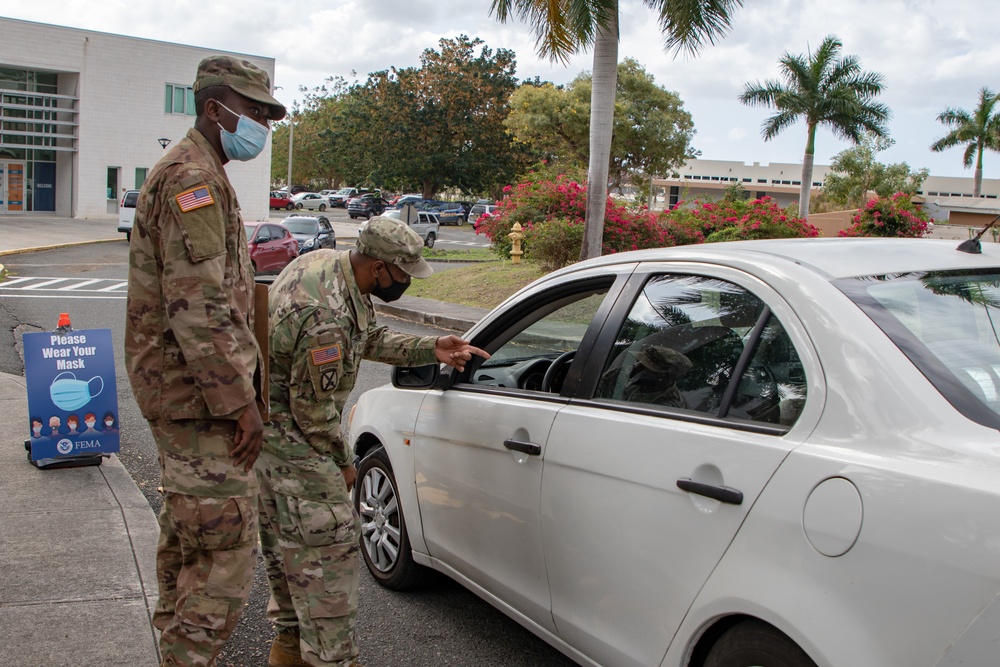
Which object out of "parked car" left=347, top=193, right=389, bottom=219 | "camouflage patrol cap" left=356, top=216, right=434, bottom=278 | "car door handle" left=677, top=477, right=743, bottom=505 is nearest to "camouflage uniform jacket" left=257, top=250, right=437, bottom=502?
"camouflage patrol cap" left=356, top=216, right=434, bottom=278

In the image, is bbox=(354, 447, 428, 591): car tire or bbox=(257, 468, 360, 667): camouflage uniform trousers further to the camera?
bbox=(354, 447, 428, 591): car tire

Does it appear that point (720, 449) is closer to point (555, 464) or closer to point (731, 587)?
point (731, 587)

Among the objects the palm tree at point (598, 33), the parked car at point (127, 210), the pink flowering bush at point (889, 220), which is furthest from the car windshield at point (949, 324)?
the parked car at point (127, 210)

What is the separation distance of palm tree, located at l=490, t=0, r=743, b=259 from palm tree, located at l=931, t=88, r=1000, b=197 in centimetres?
5284

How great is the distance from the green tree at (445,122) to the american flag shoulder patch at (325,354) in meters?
55.3

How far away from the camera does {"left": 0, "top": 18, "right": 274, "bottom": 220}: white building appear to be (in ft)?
137

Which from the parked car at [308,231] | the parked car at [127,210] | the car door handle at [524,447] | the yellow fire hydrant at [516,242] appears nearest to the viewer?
the car door handle at [524,447]

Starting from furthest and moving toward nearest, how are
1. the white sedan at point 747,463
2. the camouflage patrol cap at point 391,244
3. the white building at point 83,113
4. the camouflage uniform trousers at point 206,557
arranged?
the white building at point 83,113, the camouflage patrol cap at point 391,244, the camouflage uniform trousers at point 206,557, the white sedan at point 747,463

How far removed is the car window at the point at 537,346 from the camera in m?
3.65

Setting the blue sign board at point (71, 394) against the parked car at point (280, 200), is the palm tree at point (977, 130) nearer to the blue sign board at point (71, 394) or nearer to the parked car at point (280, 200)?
the parked car at point (280, 200)

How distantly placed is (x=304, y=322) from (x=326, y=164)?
80.9m

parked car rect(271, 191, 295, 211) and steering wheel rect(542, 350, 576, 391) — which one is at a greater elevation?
parked car rect(271, 191, 295, 211)

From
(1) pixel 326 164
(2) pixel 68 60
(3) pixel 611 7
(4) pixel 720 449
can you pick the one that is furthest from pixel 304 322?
(1) pixel 326 164

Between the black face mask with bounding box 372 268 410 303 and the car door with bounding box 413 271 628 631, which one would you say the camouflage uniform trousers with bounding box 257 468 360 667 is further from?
the black face mask with bounding box 372 268 410 303
